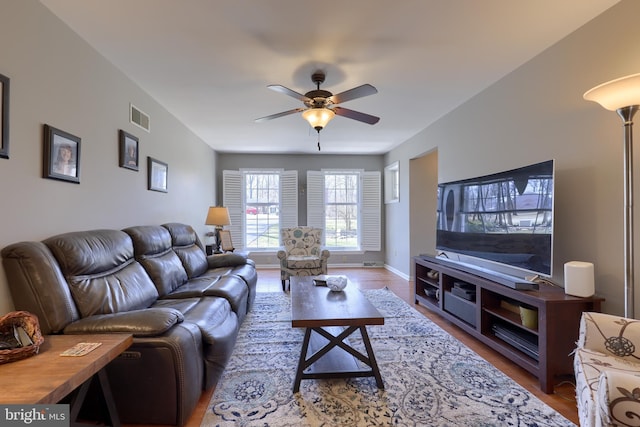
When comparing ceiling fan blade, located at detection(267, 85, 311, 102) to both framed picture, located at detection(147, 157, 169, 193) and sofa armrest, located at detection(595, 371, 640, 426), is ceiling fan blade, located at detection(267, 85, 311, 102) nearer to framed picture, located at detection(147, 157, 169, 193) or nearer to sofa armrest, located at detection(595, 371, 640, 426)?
framed picture, located at detection(147, 157, 169, 193)

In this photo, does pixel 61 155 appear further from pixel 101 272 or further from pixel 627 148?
pixel 627 148

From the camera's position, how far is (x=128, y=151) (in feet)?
9.41

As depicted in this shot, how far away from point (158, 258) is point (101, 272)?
2.49 ft

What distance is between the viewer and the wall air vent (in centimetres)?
294

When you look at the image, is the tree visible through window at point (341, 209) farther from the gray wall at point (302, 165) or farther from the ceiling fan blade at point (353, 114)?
the ceiling fan blade at point (353, 114)

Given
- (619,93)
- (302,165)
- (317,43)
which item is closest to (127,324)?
(317,43)

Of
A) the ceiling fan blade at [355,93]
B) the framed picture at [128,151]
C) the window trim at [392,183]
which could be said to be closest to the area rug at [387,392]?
the framed picture at [128,151]

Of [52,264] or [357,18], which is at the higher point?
[357,18]

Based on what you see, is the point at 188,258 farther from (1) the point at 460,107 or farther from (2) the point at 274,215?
(1) the point at 460,107

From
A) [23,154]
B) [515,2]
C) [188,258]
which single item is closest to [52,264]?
[23,154]

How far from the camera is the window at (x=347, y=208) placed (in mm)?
6430

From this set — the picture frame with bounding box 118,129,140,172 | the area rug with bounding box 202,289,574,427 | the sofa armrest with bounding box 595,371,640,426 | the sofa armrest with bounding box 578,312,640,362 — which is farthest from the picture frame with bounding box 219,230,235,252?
the sofa armrest with bounding box 595,371,640,426

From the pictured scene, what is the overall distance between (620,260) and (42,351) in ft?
10.6

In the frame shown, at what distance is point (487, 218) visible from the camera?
2754mm
